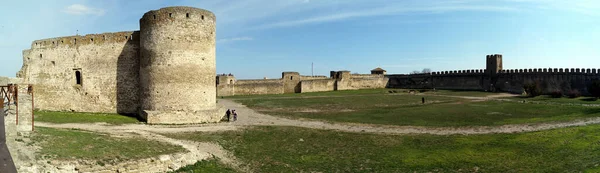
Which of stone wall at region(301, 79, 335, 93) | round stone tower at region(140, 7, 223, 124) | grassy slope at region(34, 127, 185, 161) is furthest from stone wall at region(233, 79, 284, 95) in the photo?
grassy slope at region(34, 127, 185, 161)

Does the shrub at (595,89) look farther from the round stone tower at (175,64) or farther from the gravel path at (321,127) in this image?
the round stone tower at (175,64)

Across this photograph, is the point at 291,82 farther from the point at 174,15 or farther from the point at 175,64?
the point at 174,15

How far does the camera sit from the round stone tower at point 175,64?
72.9 feet

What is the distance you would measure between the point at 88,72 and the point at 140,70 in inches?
166

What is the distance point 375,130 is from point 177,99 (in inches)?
463

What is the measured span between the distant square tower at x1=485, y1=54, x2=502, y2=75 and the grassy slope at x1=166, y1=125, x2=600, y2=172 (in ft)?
134

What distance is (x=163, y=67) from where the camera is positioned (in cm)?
2233

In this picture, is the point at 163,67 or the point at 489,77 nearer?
the point at 163,67

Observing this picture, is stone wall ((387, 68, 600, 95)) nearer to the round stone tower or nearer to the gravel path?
the gravel path

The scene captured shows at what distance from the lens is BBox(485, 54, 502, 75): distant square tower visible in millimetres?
54750

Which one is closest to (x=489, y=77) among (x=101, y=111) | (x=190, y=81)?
(x=190, y=81)

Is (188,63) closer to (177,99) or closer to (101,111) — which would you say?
(177,99)

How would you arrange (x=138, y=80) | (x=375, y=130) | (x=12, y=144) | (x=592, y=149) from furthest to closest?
(x=138, y=80), (x=375, y=130), (x=592, y=149), (x=12, y=144)

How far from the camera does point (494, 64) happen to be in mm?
54969
